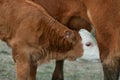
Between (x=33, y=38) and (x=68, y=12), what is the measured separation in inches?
27.8

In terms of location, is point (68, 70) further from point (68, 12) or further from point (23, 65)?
point (23, 65)

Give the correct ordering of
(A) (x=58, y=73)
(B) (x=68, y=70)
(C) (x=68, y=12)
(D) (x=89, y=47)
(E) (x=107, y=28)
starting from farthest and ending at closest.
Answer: (D) (x=89, y=47) → (B) (x=68, y=70) → (A) (x=58, y=73) → (C) (x=68, y=12) → (E) (x=107, y=28)

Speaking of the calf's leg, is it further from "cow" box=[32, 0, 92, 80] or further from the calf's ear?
"cow" box=[32, 0, 92, 80]

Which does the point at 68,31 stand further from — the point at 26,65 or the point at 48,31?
the point at 26,65

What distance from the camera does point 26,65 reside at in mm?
4820

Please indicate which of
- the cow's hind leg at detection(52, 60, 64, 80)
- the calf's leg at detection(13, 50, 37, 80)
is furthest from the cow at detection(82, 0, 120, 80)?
the cow's hind leg at detection(52, 60, 64, 80)

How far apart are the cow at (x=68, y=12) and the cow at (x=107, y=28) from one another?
0.30m

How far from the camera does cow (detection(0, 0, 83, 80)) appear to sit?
482 cm

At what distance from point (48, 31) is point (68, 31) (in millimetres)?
225

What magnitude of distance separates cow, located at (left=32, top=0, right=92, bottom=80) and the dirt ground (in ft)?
3.93

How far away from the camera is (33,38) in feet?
15.9

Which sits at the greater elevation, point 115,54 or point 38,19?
point 38,19

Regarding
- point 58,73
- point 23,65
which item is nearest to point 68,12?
point 23,65

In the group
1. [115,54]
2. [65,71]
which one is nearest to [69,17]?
[115,54]
